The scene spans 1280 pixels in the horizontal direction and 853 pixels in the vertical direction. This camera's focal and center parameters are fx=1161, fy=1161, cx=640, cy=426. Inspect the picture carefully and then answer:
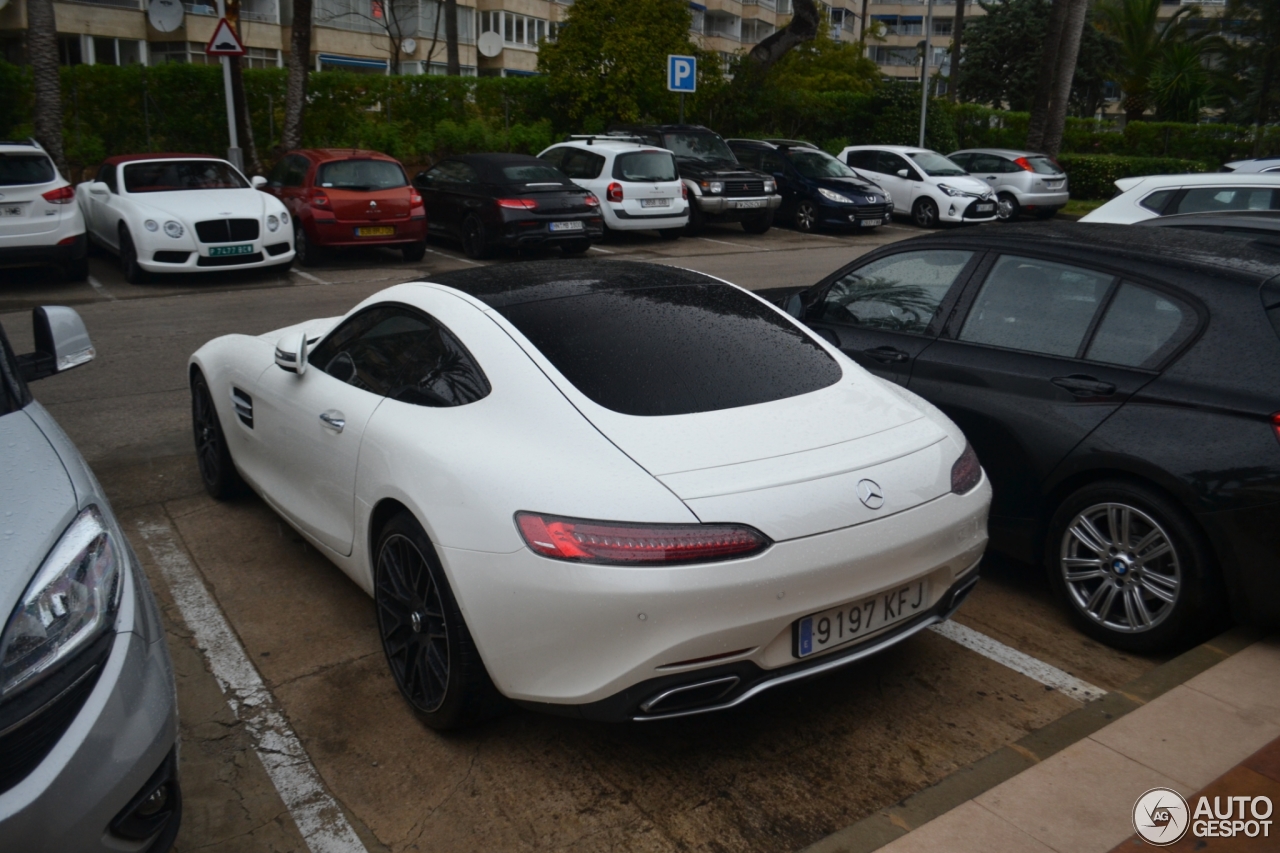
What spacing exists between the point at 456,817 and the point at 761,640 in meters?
1.04

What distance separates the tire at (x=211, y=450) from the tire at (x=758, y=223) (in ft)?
49.7

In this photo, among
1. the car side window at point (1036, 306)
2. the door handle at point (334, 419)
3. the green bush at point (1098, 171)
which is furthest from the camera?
the green bush at point (1098, 171)

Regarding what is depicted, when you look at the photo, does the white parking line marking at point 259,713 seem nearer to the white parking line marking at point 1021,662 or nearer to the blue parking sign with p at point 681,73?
the white parking line marking at point 1021,662

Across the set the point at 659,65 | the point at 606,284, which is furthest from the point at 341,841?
the point at 659,65

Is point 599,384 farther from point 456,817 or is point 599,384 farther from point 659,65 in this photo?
point 659,65

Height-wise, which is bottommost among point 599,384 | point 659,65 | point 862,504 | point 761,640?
point 761,640

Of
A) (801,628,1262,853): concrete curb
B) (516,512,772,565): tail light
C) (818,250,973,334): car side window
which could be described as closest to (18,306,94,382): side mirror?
(516,512,772,565): tail light

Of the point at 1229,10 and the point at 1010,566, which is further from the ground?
the point at 1229,10

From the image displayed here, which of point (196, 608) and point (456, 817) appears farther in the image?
point (196, 608)

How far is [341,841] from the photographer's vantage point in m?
3.29

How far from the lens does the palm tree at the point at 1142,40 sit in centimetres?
4306

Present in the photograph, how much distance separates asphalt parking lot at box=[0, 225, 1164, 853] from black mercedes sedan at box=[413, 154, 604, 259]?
10.4m

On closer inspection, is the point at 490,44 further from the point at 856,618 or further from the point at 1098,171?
the point at 856,618

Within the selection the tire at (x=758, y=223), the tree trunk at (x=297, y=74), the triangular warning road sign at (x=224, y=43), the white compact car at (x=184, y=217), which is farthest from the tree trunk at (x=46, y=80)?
Answer: the tire at (x=758, y=223)
